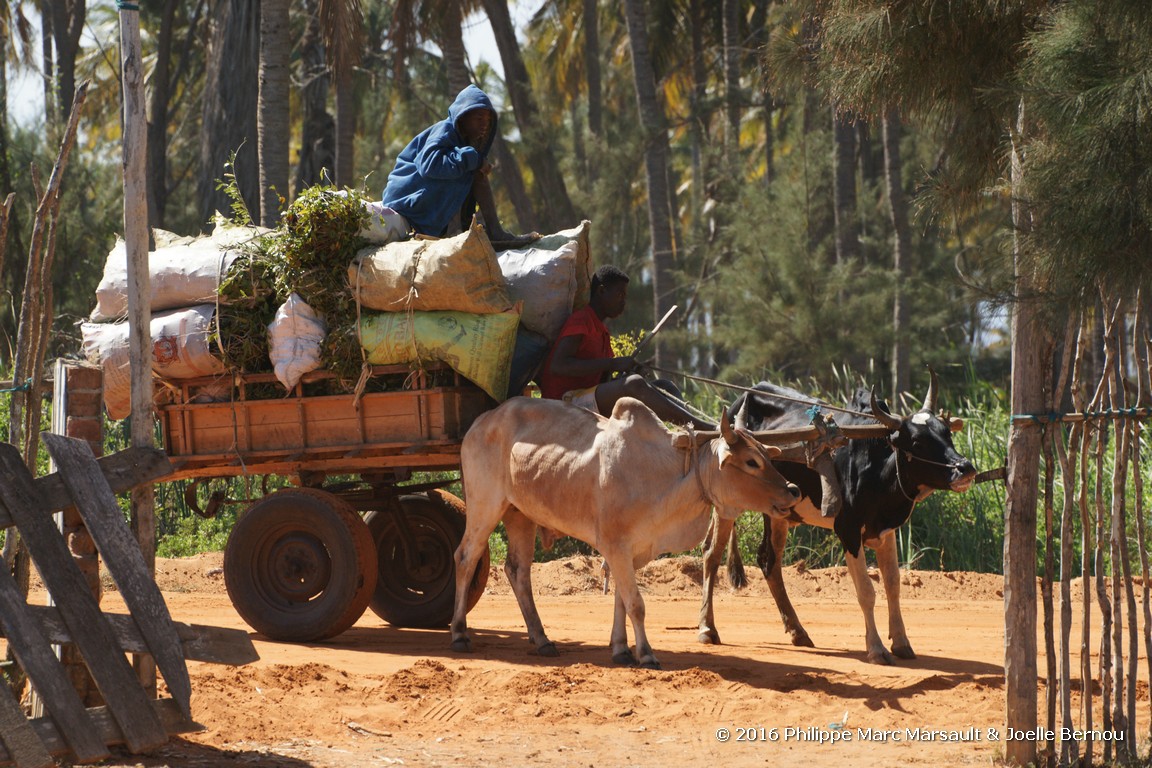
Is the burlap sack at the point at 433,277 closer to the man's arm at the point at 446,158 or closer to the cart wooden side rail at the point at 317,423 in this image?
the cart wooden side rail at the point at 317,423

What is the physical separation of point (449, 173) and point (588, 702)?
4.14 m

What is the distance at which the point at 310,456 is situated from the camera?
31.6 ft

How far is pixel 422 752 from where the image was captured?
6855 mm

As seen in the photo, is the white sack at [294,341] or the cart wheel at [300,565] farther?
the cart wheel at [300,565]

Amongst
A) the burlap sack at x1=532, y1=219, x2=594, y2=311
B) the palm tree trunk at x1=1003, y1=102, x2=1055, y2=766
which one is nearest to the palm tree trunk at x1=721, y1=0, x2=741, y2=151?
the burlap sack at x1=532, y1=219, x2=594, y2=311

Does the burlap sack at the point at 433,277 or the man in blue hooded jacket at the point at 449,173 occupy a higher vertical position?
the man in blue hooded jacket at the point at 449,173

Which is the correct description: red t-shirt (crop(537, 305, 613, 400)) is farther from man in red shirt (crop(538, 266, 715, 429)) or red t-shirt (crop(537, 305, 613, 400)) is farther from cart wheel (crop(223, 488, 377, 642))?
cart wheel (crop(223, 488, 377, 642))

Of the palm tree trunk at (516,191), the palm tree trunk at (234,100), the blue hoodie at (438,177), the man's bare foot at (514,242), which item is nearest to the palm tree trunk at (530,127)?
the palm tree trunk at (516,191)

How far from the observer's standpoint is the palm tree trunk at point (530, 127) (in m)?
24.4

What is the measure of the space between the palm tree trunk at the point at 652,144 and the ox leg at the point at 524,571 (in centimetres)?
1270

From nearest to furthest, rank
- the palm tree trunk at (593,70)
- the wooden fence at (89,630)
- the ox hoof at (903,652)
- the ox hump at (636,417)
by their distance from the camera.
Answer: the wooden fence at (89,630) < the ox hump at (636,417) < the ox hoof at (903,652) < the palm tree trunk at (593,70)

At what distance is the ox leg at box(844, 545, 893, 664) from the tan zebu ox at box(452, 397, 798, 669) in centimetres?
112

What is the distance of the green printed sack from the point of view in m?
8.94

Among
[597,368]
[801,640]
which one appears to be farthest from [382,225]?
[801,640]
